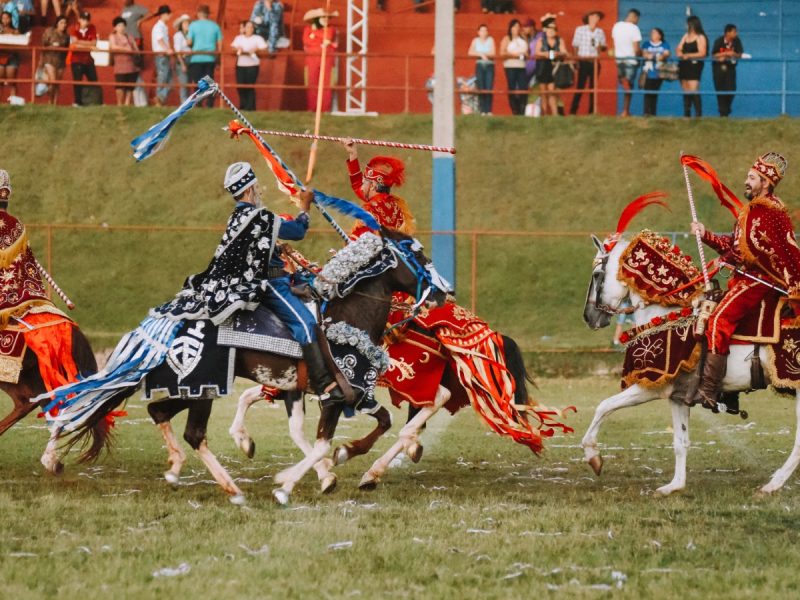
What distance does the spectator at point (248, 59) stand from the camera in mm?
24359

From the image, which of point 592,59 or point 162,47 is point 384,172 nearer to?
point 592,59

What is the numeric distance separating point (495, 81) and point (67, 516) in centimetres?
1884

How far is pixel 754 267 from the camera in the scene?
9.60 meters

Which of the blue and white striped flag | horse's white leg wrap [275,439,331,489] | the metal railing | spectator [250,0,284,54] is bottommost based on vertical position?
horse's white leg wrap [275,439,331,489]

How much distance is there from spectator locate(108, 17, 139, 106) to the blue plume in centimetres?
1528

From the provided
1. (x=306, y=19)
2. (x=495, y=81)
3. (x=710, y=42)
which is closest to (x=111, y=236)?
(x=306, y=19)

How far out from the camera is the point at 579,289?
21.3m

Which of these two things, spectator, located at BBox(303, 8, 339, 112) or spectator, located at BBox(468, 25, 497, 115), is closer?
spectator, located at BBox(468, 25, 497, 115)

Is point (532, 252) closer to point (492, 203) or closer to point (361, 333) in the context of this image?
point (492, 203)

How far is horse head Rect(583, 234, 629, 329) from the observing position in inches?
404

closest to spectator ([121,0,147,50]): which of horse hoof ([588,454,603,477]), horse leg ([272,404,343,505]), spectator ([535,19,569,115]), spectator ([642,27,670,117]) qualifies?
spectator ([535,19,569,115])

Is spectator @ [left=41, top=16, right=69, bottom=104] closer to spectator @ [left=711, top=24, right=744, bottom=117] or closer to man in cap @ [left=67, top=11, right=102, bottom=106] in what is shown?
man in cap @ [left=67, top=11, right=102, bottom=106]

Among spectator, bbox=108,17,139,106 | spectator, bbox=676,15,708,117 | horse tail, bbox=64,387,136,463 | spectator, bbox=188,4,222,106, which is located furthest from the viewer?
spectator, bbox=108,17,139,106

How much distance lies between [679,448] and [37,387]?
4811mm
